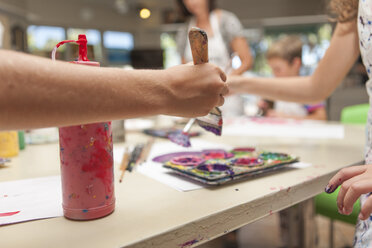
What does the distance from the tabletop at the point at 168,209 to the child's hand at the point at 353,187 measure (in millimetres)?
100

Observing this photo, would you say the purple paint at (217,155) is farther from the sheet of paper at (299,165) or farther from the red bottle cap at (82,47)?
the red bottle cap at (82,47)

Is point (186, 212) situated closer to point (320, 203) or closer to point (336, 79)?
point (336, 79)

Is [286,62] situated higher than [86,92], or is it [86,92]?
[286,62]

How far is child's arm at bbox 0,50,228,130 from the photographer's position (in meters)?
0.36

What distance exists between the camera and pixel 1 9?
3.65m

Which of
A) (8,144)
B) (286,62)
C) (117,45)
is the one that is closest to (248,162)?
(8,144)

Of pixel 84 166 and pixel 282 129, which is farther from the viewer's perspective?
pixel 282 129

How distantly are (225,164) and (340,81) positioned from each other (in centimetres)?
57

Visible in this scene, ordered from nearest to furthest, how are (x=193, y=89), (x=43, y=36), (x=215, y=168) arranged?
(x=193, y=89) < (x=215, y=168) < (x=43, y=36)

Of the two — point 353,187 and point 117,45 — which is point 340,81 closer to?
point 353,187

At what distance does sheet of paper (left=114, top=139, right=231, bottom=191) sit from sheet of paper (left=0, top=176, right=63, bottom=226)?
7.6 inches

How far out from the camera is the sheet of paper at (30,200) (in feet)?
1.66

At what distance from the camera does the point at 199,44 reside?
507mm

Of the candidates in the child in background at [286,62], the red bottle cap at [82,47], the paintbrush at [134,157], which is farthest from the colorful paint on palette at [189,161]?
the child in background at [286,62]
